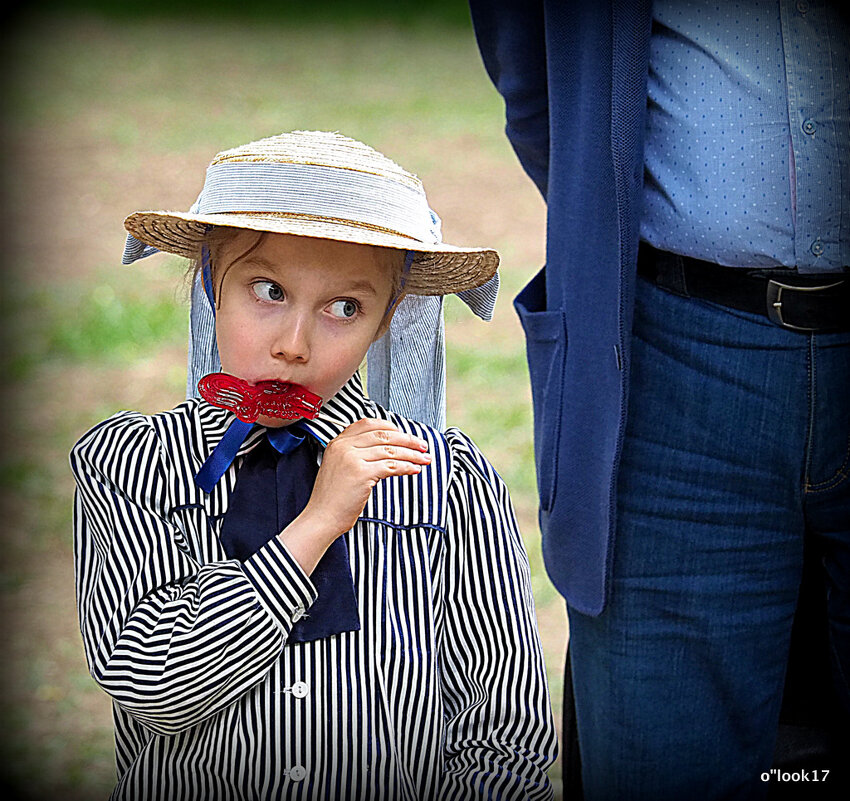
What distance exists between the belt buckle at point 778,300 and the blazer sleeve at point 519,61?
19.8 inches

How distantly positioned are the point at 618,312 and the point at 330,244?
467 mm

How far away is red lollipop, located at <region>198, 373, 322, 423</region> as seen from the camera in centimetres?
145

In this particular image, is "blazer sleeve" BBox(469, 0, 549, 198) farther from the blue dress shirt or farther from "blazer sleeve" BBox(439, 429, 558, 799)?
"blazer sleeve" BBox(439, 429, 558, 799)

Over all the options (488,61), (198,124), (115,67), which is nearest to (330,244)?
(488,61)

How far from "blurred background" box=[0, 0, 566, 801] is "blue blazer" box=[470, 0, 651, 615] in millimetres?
484

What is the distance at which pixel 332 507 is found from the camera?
1431mm

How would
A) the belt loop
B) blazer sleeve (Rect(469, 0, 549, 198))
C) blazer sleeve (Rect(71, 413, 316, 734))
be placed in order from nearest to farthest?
blazer sleeve (Rect(71, 413, 316, 734)), the belt loop, blazer sleeve (Rect(469, 0, 549, 198))

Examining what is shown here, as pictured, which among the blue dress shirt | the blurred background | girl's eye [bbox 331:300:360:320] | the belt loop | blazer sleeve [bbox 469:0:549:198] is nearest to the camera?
girl's eye [bbox 331:300:360:320]

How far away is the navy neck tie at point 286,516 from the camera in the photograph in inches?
57.9

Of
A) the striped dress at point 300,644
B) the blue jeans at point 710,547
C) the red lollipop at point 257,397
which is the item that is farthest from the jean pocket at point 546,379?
the red lollipop at point 257,397

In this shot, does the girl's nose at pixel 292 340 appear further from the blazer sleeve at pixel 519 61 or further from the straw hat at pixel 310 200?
the blazer sleeve at pixel 519 61

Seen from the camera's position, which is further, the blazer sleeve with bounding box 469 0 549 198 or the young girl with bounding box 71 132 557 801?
the blazer sleeve with bounding box 469 0 549 198

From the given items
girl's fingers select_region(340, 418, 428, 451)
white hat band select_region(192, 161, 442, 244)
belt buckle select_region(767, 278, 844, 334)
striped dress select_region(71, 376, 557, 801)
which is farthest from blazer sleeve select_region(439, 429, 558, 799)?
belt buckle select_region(767, 278, 844, 334)

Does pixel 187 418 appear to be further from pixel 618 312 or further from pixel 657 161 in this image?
pixel 657 161
